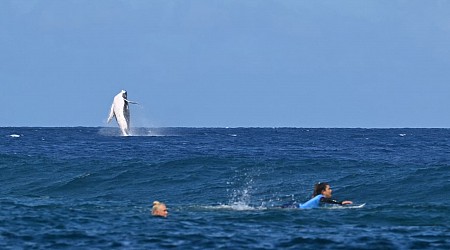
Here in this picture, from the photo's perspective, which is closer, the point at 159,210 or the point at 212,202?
the point at 159,210

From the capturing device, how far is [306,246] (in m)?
15.8

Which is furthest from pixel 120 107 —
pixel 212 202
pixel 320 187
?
pixel 320 187

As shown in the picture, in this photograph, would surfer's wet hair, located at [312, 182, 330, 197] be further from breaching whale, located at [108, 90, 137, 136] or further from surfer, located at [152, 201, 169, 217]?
breaching whale, located at [108, 90, 137, 136]

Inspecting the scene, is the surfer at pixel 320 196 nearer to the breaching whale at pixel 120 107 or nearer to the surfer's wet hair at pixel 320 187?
the surfer's wet hair at pixel 320 187

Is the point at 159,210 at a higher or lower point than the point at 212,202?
higher

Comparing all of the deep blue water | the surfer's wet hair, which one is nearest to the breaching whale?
the deep blue water

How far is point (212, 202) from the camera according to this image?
26609 mm

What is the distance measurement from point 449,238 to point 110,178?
756 inches

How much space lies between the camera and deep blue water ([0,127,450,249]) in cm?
1645

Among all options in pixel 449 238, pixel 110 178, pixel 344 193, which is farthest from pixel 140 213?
pixel 110 178

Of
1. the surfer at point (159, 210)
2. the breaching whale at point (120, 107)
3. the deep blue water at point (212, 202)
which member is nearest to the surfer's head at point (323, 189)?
the deep blue water at point (212, 202)

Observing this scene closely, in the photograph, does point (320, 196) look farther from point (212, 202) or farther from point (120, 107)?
point (120, 107)

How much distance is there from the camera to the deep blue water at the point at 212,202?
1645 centimetres

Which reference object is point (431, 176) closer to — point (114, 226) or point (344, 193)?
point (344, 193)
